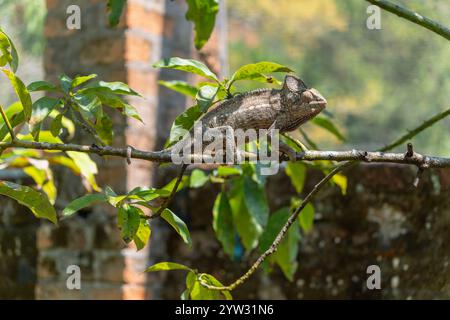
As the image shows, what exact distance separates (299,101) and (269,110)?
0.04m

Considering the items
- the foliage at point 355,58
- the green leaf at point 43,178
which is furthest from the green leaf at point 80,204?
the foliage at point 355,58

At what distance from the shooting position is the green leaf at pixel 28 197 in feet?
3.43

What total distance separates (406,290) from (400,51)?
4955 mm

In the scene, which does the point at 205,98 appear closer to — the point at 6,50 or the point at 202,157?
the point at 202,157

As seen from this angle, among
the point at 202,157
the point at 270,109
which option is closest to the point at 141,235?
the point at 202,157

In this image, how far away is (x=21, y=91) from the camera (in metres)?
1.04

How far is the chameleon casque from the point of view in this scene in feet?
3.66

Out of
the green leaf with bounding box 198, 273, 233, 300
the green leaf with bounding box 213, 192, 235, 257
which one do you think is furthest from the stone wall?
the green leaf with bounding box 198, 273, 233, 300

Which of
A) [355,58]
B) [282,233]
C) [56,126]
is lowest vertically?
[282,233]

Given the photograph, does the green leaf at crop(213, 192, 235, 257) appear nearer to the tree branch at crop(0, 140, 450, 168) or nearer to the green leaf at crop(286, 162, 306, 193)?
the green leaf at crop(286, 162, 306, 193)

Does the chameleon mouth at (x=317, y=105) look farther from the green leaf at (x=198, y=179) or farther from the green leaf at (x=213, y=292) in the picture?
the green leaf at (x=198, y=179)

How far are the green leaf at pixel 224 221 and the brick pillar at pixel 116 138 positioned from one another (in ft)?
1.53

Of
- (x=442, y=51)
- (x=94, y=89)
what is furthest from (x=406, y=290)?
(x=442, y=51)
